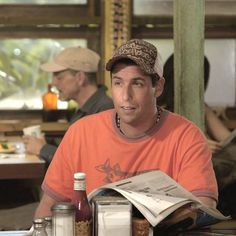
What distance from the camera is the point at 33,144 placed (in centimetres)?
363

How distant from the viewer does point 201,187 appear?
1811 millimetres

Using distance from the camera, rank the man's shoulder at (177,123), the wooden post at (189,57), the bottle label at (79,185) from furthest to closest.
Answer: the wooden post at (189,57) → the man's shoulder at (177,123) → the bottle label at (79,185)

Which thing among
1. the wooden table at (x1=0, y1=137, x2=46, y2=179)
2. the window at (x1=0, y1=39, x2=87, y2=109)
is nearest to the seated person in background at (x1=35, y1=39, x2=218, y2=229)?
the wooden table at (x1=0, y1=137, x2=46, y2=179)

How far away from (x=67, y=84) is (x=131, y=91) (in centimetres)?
186

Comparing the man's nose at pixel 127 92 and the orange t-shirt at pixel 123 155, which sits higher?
the man's nose at pixel 127 92

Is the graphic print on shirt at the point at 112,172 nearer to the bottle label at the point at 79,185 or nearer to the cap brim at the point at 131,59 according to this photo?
the cap brim at the point at 131,59

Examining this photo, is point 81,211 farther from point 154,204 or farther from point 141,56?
point 141,56

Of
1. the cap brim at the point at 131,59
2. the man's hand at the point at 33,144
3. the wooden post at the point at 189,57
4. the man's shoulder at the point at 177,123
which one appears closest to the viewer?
the cap brim at the point at 131,59

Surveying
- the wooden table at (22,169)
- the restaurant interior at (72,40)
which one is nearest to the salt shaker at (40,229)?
the wooden table at (22,169)

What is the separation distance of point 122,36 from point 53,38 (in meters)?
0.66

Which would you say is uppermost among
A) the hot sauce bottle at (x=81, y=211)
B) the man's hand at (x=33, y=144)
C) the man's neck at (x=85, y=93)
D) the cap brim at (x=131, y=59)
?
the cap brim at (x=131, y=59)

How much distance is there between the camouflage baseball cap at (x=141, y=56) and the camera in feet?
6.19

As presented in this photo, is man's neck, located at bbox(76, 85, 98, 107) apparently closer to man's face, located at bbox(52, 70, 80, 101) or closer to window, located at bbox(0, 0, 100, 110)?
man's face, located at bbox(52, 70, 80, 101)

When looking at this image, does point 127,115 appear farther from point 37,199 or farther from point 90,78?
point 37,199
